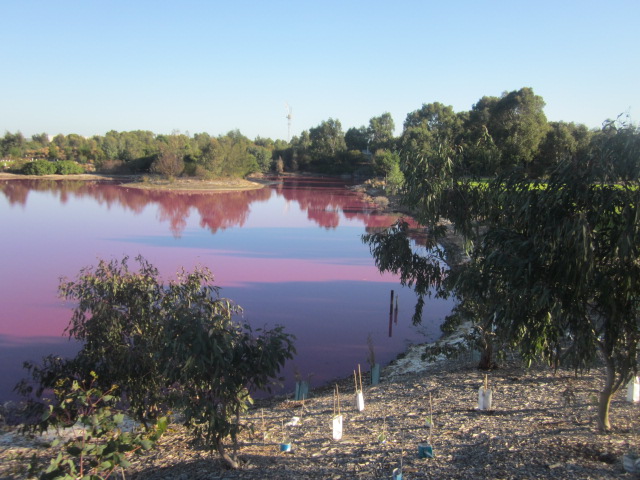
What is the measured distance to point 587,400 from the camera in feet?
23.5

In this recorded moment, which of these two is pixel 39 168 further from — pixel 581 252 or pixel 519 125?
pixel 581 252

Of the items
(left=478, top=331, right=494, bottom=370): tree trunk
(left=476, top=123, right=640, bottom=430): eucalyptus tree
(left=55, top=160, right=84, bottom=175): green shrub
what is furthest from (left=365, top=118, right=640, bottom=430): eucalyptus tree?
(left=55, top=160, right=84, bottom=175): green shrub

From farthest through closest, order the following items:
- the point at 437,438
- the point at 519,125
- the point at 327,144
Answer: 1. the point at 327,144
2. the point at 519,125
3. the point at 437,438

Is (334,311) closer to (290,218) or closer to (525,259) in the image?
(525,259)

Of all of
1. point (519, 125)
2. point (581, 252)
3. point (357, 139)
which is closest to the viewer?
point (581, 252)

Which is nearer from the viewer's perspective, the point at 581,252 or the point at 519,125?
the point at 581,252

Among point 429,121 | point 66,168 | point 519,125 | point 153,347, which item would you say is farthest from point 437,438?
point 429,121

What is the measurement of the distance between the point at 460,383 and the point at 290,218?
31004 mm

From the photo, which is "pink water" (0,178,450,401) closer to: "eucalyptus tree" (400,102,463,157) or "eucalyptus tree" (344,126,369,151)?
"eucalyptus tree" (400,102,463,157)

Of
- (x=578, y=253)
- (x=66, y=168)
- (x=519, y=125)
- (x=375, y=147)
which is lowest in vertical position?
(x=578, y=253)

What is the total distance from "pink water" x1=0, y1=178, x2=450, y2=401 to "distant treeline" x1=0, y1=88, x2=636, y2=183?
519 cm

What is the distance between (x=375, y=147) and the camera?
9156cm

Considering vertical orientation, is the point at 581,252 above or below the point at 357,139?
below

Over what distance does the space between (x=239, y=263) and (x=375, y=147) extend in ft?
241
